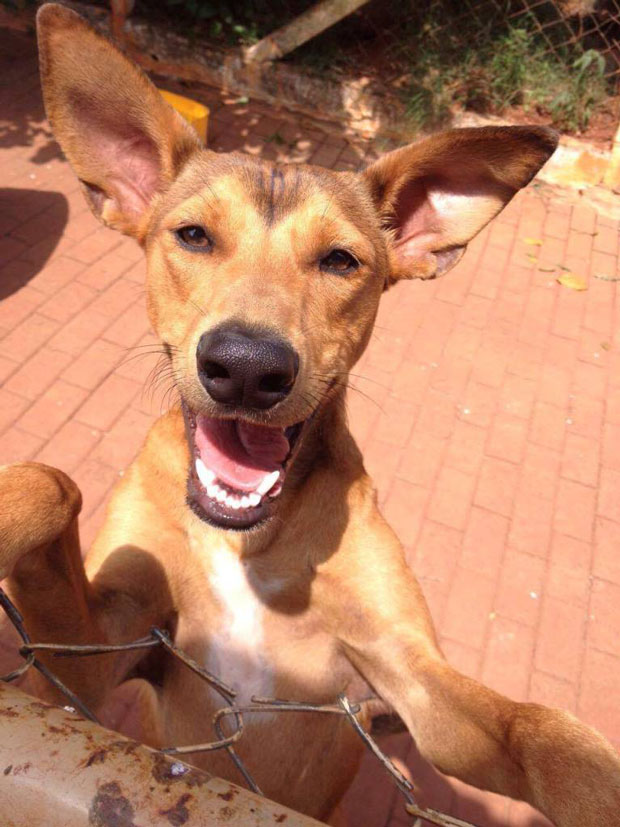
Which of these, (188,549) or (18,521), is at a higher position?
Result: (18,521)

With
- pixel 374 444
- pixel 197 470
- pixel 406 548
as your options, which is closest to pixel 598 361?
pixel 374 444

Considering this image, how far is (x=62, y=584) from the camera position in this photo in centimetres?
219

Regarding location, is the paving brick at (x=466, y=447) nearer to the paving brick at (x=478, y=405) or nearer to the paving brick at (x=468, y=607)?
the paving brick at (x=478, y=405)

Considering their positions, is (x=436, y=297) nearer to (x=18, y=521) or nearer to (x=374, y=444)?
(x=374, y=444)

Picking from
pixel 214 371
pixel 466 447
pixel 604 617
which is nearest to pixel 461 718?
pixel 214 371

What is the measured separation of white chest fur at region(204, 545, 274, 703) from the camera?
278cm

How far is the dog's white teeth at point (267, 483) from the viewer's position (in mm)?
2516

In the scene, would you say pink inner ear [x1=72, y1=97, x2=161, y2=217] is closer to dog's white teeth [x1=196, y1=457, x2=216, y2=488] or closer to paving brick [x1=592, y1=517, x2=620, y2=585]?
dog's white teeth [x1=196, y1=457, x2=216, y2=488]

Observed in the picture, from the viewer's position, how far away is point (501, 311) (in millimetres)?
6906

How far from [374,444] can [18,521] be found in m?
3.68

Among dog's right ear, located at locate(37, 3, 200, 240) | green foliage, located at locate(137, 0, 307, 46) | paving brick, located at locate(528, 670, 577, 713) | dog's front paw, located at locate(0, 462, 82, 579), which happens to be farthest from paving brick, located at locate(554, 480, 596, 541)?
green foliage, located at locate(137, 0, 307, 46)

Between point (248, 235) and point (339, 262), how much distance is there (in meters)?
0.39

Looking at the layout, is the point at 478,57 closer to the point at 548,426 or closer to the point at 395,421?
the point at 548,426

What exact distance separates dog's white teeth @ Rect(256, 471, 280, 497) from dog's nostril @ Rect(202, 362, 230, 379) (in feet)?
1.69
